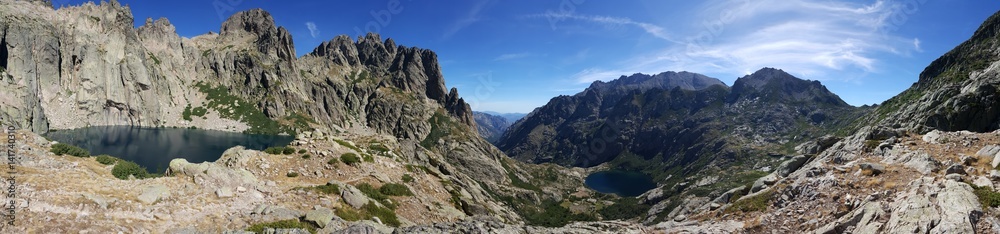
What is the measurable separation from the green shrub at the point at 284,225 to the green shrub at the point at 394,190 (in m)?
12.2

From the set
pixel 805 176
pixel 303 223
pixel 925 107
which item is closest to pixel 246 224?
pixel 303 223

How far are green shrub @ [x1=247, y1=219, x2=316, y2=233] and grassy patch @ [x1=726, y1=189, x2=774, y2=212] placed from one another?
24.8 m

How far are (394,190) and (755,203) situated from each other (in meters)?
26.4

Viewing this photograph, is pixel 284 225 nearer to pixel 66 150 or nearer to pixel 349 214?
pixel 349 214

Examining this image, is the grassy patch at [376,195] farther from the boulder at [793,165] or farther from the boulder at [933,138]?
the boulder at [933,138]

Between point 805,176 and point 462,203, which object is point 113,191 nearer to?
point 462,203

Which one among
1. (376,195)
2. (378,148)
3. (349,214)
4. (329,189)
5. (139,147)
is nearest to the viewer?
(349,214)

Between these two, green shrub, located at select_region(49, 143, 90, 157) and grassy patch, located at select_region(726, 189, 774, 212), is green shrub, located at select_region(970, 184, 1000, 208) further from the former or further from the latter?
green shrub, located at select_region(49, 143, 90, 157)

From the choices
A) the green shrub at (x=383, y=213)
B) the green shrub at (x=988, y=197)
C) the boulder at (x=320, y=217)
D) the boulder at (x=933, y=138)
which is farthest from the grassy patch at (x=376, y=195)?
the boulder at (x=933, y=138)

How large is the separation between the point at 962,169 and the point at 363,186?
36.4 m

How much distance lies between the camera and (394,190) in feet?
108

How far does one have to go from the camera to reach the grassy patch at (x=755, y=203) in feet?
76.2

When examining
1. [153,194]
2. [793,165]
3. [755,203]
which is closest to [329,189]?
[153,194]

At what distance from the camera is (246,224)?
64.0ft
